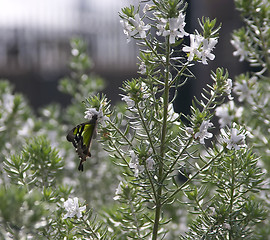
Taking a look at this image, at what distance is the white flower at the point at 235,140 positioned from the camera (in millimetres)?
1317

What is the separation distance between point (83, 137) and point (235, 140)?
53 cm

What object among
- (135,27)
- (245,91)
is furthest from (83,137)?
(245,91)

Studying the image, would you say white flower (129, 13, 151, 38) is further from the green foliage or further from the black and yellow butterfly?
the black and yellow butterfly

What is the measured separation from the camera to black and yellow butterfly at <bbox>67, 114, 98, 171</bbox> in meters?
1.41


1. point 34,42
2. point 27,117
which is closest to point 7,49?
point 34,42

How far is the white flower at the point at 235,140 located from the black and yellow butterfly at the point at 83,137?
0.45 meters

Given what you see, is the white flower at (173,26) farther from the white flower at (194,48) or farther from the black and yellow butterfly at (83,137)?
the black and yellow butterfly at (83,137)

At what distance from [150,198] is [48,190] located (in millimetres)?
407

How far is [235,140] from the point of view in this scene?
1.32 meters

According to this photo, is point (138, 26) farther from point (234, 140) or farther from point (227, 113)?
point (227, 113)

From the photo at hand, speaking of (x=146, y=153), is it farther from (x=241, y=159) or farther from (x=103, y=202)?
(x=103, y=202)

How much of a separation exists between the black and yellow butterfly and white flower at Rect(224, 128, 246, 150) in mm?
446

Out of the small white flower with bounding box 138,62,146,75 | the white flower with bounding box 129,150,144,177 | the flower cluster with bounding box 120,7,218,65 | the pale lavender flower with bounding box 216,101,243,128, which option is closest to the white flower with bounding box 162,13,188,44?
the flower cluster with bounding box 120,7,218,65

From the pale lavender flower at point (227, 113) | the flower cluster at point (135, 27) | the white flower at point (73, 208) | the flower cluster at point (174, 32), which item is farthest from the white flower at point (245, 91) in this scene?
the white flower at point (73, 208)
